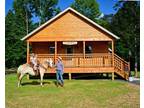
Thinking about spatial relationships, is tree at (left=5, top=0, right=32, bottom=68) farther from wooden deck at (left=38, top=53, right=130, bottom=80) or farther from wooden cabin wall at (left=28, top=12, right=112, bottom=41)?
wooden deck at (left=38, top=53, right=130, bottom=80)

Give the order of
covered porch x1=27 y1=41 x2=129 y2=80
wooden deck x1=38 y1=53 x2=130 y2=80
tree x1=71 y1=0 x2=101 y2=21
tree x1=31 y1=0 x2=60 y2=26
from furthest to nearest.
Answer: tree x1=71 y1=0 x2=101 y2=21, tree x1=31 y1=0 x2=60 y2=26, covered porch x1=27 y1=41 x2=129 y2=80, wooden deck x1=38 y1=53 x2=130 y2=80

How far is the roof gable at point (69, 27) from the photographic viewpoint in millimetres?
19000

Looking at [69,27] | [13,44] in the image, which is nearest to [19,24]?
[13,44]

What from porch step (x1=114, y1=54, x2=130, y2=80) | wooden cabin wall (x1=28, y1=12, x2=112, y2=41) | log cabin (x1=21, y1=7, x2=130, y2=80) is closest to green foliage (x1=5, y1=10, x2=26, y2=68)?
log cabin (x1=21, y1=7, x2=130, y2=80)

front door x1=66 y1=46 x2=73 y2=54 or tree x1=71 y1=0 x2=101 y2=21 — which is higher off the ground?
tree x1=71 y1=0 x2=101 y2=21

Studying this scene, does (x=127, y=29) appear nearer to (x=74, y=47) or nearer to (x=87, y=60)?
(x=74, y=47)

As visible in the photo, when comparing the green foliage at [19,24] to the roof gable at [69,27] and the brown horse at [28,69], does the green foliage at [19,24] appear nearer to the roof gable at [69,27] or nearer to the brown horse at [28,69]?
the roof gable at [69,27]

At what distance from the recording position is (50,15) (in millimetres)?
33969

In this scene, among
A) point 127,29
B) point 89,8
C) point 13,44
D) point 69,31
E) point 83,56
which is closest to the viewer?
point 83,56

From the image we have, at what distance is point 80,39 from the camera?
18.8m

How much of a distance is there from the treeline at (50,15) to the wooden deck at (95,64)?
2.29m

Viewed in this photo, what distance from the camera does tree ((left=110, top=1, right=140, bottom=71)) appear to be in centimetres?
2161

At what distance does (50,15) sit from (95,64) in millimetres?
16976
